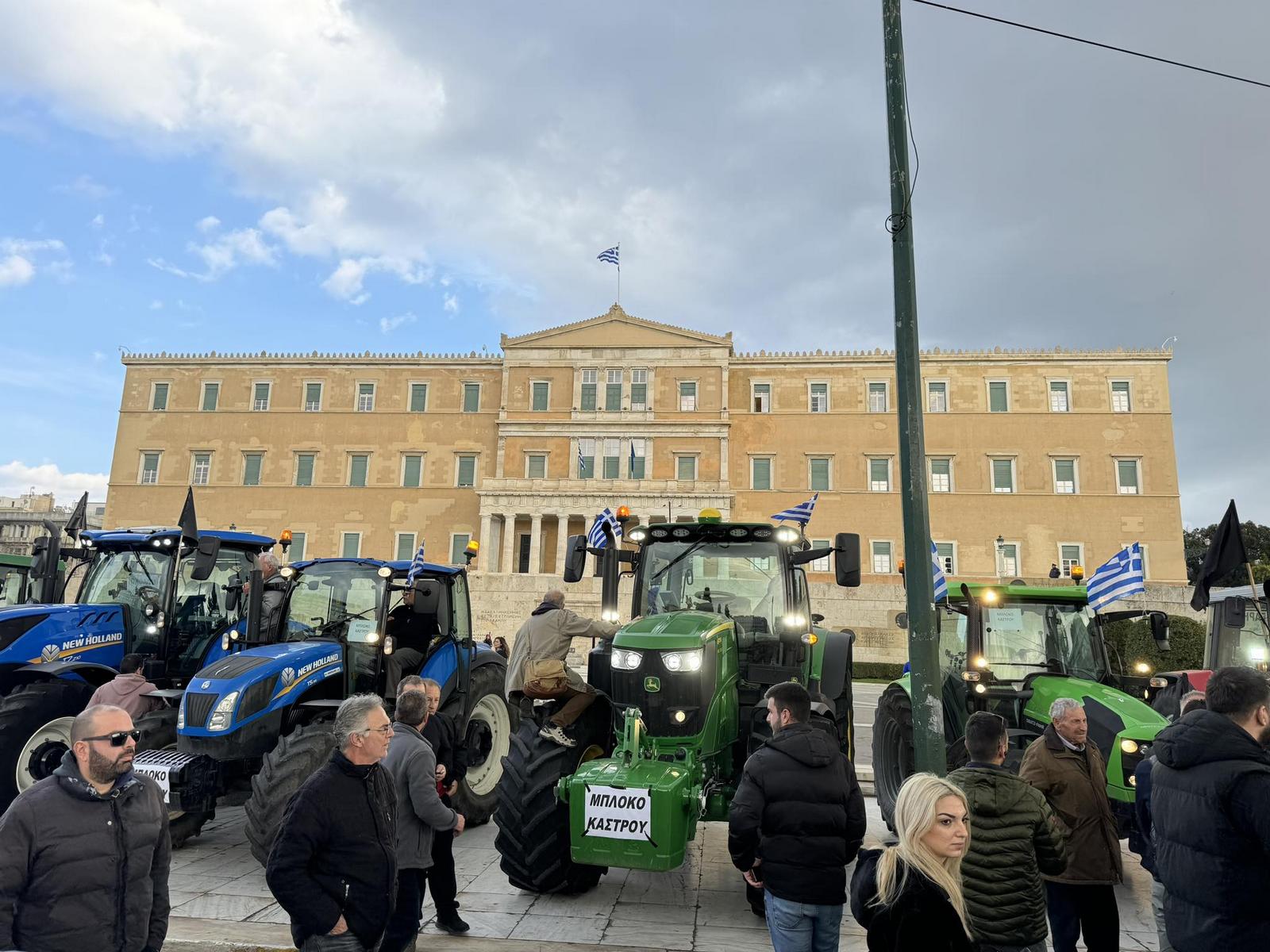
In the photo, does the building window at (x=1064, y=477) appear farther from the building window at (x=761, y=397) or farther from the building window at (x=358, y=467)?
the building window at (x=358, y=467)

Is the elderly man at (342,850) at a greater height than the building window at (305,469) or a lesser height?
lesser

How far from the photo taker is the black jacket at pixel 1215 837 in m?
2.95

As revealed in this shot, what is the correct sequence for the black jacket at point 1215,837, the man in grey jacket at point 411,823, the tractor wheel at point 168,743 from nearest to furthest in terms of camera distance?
the black jacket at point 1215,837 < the man in grey jacket at point 411,823 < the tractor wheel at point 168,743

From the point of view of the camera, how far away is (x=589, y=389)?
46594 mm

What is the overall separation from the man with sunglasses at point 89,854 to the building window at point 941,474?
1727 inches

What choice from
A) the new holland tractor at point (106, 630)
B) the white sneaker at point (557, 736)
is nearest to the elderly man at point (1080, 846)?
the white sneaker at point (557, 736)

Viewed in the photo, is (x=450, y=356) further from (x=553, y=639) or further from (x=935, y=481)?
(x=553, y=639)

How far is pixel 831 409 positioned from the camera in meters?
45.2

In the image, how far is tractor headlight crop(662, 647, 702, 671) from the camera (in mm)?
5789

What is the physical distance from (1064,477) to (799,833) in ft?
147

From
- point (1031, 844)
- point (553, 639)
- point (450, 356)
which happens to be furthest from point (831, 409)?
point (1031, 844)

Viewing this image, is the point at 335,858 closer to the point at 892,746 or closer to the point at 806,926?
the point at 806,926

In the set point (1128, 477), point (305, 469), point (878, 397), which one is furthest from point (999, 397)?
point (305, 469)

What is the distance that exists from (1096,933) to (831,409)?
138 ft
